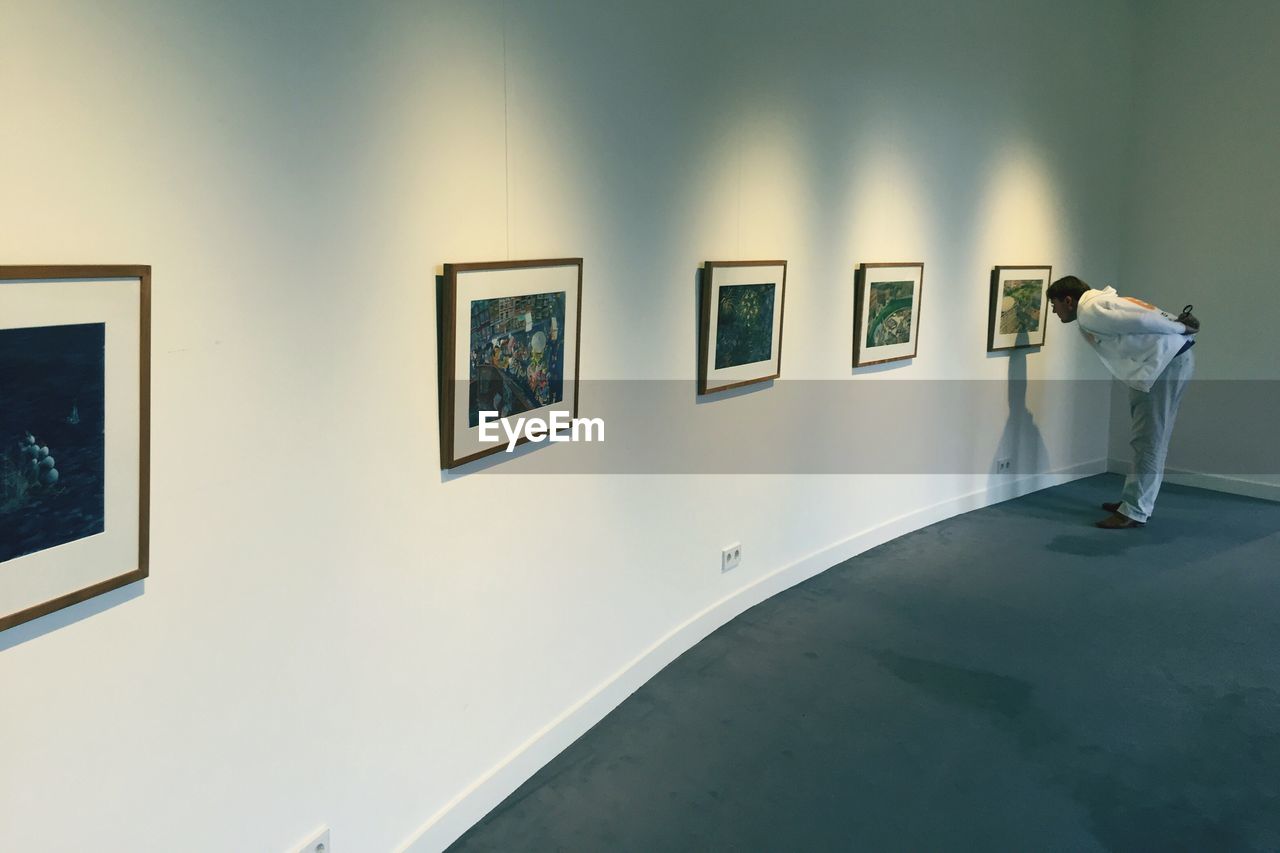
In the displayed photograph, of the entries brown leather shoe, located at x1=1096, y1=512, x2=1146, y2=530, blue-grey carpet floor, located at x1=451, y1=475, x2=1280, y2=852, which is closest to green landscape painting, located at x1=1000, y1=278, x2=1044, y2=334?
brown leather shoe, located at x1=1096, y1=512, x2=1146, y2=530

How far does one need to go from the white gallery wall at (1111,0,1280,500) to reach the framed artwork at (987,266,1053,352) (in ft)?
4.87

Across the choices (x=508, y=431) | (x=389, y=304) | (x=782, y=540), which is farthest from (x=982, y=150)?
(x=389, y=304)

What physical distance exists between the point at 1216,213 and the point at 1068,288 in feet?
6.64

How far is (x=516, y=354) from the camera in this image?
3.57 m

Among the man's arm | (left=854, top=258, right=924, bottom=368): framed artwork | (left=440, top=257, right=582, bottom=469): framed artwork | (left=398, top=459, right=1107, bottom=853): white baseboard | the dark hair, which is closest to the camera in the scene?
(left=440, top=257, right=582, bottom=469): framed artwork

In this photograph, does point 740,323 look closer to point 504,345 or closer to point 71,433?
point 504,345

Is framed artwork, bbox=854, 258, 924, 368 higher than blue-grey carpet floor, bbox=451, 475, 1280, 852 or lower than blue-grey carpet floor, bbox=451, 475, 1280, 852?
higher

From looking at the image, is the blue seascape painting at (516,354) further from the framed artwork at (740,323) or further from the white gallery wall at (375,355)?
the framed artwork at (740,323)

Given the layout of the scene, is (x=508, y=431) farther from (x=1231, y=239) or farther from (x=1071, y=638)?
(x=1231, y=239)

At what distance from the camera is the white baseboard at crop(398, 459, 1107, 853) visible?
3527 mm

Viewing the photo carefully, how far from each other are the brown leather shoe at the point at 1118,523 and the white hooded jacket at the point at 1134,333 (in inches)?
39.6

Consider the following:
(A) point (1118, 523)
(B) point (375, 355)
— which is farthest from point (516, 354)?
(A) point (1118, 523)

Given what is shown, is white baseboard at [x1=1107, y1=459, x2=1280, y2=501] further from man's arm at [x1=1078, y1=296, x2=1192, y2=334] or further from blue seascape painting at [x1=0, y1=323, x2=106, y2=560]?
blue seascape painting at [x1=0, y1=323, x2=106, y2=560]

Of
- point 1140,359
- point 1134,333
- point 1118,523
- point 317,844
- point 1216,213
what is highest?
point 1216,213
